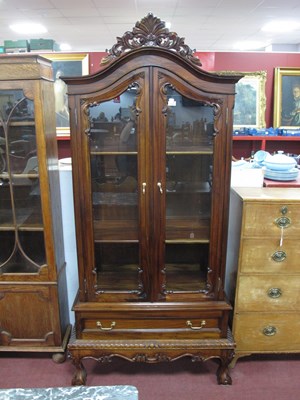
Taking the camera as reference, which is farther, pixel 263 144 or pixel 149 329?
pixel 263 144

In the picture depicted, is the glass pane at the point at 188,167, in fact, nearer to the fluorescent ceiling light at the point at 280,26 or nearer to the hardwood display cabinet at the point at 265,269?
the hardwood display cabinet at the point at 265,269

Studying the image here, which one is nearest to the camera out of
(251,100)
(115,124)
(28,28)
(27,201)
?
(115,124)

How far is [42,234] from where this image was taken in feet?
6.23

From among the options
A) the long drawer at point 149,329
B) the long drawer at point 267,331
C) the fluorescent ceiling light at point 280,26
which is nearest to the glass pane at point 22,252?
the long drawer at point 149,329

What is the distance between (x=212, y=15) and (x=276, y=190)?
4809 millimetres

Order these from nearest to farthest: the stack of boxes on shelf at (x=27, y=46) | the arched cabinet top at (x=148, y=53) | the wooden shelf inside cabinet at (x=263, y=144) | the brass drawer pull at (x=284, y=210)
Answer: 1. the arched cabinet top at (x=148, y=53)
2. the brass drawer pull at (x=284, y=210)
3. the stack of boxes on shelf at (x=27, y=46)
4. the wooden shelf inside cabinet at (x=263, y=144)

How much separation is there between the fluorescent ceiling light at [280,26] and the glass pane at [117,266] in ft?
19.6

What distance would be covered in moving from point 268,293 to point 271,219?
438 mm

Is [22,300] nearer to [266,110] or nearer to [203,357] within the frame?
[203,357]

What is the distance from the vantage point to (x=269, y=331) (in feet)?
6.26

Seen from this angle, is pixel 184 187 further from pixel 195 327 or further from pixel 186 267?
pixel 195 327

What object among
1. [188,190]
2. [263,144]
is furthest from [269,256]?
[263,144]

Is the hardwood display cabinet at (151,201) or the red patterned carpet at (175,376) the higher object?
the hardwood display cabinet at (151,201)

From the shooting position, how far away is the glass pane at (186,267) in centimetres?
183
